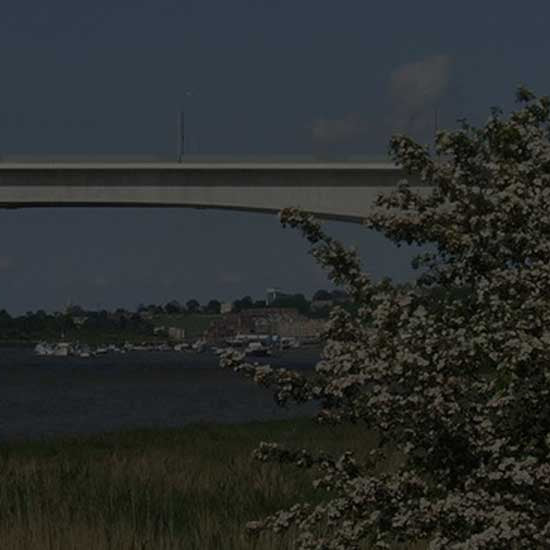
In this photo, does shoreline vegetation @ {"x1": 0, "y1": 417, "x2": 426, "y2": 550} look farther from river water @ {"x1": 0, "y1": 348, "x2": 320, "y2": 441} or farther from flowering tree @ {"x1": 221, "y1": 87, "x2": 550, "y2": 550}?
river water @ {"x1": 0, "y1": 348, "x2": 320, "y2": 441}

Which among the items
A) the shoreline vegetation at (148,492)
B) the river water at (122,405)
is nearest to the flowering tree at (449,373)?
the shoreline vegetation at (148,492)

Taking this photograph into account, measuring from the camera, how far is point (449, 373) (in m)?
7.23

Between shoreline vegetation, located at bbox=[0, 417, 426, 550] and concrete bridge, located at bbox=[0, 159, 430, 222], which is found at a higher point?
concrete bridge, located at bbox=[0, 159, 430, 222]

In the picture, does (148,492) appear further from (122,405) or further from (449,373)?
(122,405)

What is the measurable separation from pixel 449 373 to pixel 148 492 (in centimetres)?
1215

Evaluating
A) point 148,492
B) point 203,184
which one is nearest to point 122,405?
point 203,184

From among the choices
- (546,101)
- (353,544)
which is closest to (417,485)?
(353,544)

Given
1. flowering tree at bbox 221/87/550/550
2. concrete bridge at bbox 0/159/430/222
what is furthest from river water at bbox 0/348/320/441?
flowering tree at bbox 221/87/550/550

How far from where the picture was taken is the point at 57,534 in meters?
13.3

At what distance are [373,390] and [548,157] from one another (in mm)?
1830

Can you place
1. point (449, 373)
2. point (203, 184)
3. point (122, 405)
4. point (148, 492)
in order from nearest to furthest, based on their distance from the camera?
point (449, 373) → point (148, 492) → point (122, 405) → point (203, 184)

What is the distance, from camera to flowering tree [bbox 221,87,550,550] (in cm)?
710

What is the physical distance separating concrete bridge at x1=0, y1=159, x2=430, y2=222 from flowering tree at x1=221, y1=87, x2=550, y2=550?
57.3 meters


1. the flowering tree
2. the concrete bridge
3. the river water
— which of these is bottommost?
the river water
